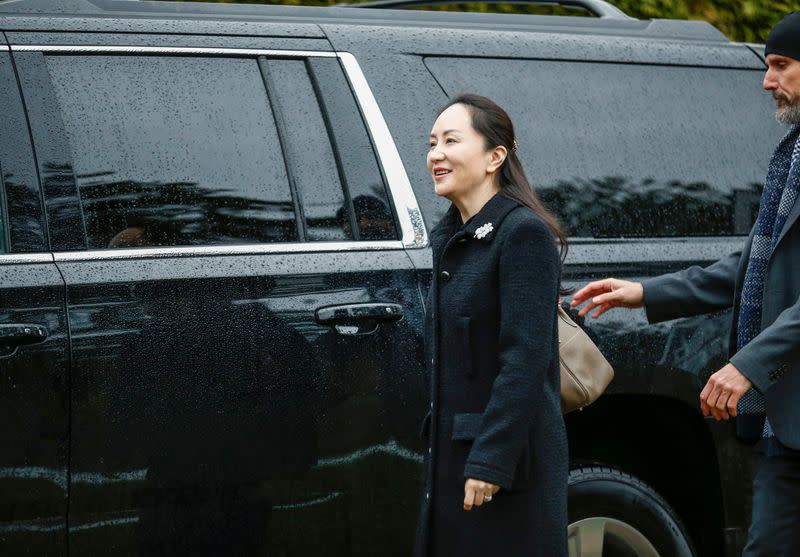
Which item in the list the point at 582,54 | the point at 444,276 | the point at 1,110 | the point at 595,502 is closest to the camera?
the point at 444,276

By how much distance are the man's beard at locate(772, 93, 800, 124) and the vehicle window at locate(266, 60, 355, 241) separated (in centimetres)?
109

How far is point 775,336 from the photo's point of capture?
2.91 metres

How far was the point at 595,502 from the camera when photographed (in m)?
3.73

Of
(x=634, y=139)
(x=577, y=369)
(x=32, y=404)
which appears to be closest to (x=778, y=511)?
(x=577, y=369)

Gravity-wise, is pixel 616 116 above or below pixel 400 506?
above

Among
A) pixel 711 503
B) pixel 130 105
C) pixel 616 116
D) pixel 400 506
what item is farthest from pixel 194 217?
pixel 711 503

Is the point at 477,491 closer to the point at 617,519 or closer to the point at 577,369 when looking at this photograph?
the point at 577,369

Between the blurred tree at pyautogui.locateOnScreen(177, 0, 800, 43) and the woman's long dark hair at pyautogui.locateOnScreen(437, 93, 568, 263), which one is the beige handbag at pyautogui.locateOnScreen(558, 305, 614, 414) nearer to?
the woman's long dark hair at pyautogui.locateOnScreen(437, 93, 568, 263)

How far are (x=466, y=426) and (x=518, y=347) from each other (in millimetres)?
210

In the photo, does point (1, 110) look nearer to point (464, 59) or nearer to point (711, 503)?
point (464, 59)

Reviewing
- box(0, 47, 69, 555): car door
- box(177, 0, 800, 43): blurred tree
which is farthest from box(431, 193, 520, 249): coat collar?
box(177, 0, 800, 43): blurred tree

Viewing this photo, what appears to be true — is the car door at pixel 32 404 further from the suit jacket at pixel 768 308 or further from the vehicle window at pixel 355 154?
the suit jacket at pixel 768 308

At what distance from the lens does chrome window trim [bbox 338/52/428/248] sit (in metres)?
3.57

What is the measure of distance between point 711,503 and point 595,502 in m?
0.38
